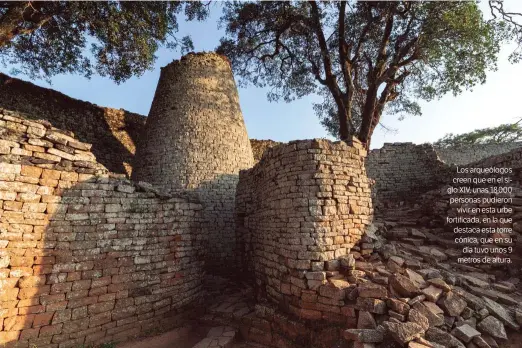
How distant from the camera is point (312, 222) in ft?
15.4

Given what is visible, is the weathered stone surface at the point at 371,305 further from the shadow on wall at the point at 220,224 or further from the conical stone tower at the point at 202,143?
the conical stone tower at the point at 202,143

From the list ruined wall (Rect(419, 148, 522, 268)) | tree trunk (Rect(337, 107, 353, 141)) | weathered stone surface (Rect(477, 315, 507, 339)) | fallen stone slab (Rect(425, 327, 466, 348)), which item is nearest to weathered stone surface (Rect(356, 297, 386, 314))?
fallen stone slab (Rect(425, 327, 466, 348))

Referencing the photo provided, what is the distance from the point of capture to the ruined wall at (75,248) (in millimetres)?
4102

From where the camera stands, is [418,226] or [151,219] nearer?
[151,219]

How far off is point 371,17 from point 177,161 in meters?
8.80

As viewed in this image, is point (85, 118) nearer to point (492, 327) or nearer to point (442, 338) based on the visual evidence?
point (442, 338)

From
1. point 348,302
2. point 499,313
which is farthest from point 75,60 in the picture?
point 499,313

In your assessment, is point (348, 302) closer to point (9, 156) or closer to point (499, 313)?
point (499, 313)

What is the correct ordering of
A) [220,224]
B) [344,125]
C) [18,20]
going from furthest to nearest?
[344,125] → [220,224] → [18,20]

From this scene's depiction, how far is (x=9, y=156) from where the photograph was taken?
13.7 ft

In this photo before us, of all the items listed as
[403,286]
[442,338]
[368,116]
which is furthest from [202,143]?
[442,338]

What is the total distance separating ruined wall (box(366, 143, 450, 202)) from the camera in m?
9.56

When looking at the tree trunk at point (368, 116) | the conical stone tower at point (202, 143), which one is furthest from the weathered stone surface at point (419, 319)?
the tree trunk at point (368, 116)

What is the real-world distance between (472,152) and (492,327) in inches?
621
